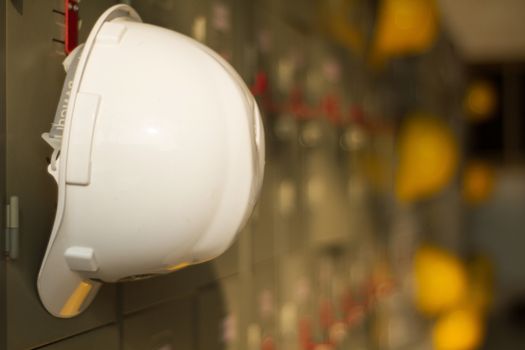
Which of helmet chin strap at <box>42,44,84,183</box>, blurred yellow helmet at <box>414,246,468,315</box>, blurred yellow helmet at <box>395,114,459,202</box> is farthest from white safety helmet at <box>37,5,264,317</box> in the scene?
blurred yellow helmet at <box>414,246,468,315</box>

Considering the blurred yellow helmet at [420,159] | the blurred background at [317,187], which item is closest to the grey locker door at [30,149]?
the blurred background at [317,187]

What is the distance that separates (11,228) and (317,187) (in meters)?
1.47

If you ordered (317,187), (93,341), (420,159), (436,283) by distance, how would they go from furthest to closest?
(436,283) → (420,159) → (317,187) → (93,341)

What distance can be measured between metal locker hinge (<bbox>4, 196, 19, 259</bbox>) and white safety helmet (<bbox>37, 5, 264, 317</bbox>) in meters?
0.05

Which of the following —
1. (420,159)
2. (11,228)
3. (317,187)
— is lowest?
(420,159)

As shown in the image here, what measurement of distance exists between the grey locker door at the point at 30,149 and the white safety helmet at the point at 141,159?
0.11ft

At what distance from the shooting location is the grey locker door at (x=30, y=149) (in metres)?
0.92

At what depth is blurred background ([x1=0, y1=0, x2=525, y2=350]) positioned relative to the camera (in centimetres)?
97

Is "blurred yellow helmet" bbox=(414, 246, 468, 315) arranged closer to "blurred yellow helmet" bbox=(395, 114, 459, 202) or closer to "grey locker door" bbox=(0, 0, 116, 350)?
"blurred yellow helmet" bbox=(395, 114, 459, 202)

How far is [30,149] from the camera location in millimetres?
958

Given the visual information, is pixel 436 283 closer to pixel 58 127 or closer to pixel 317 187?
pixel 317 187

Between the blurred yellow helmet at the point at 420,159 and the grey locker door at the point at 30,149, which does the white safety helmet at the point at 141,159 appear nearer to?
the grey locker door at the point at 30,149

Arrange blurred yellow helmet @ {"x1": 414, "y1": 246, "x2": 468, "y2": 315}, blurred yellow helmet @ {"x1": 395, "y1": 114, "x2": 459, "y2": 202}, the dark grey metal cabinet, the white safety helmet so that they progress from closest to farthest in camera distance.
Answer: the white safety helmet
the dark grey metal cabinet
blurred yellow helmet @ {"x1": 395, "y1": 114, "x2": 459, "y2": 202}
blurred yellow helmet @ {"x1": 414, "y1": 246, "x2": 468, "y2": 315}

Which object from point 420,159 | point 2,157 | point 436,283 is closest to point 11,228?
point 2,157
